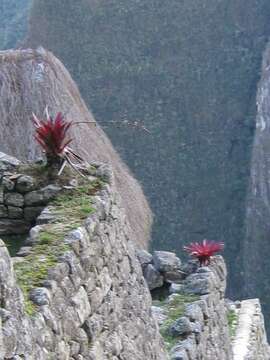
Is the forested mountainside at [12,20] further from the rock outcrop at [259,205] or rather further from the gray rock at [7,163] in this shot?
the gray rock at [7,163]

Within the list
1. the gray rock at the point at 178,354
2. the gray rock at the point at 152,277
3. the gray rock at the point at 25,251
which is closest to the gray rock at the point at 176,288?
the gray rock at the point at 152,277

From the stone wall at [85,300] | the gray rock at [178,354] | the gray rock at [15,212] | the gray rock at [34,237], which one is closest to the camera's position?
the stone wall at [85,300]

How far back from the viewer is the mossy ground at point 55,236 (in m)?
4.41

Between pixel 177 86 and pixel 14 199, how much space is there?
91.1 ft

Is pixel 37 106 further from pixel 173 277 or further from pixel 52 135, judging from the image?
pixel 52 135

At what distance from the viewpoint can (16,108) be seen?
10773 mm

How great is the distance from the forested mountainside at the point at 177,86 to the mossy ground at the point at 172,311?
19591 mm

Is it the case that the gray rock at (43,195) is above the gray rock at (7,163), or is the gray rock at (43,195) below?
below

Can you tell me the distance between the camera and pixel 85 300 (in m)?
4.83

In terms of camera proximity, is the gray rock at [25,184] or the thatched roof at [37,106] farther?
the thatched roof at [37,106]

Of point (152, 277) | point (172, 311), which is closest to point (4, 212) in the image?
point (172, 311)

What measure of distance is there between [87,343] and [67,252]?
0.49 meters

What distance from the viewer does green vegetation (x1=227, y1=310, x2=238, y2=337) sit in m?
11.4

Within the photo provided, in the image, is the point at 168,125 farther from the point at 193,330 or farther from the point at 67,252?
the point at 67,252
